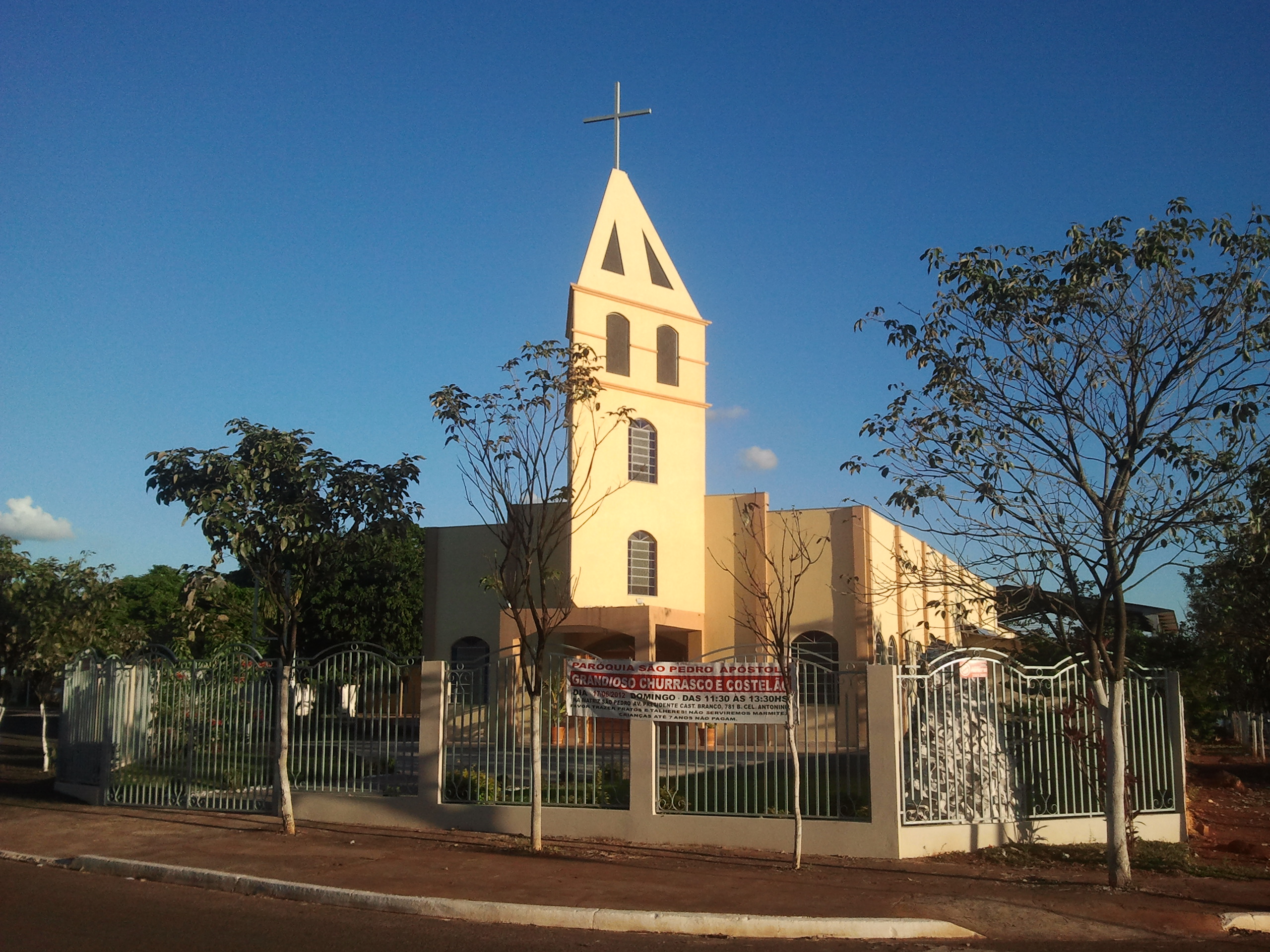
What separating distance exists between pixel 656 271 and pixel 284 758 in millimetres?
18777

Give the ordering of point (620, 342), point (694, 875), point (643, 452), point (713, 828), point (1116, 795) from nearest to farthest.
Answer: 1. point (1116, 795)
2. point (694, 875)
3. point (713, 828)
4. point (620, 342)
5. point (643, 452)

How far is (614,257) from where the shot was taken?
27.9 metres

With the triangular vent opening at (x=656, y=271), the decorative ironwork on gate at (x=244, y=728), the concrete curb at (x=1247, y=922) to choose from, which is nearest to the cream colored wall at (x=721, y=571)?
the triangular vent opening at (x=656, y=271)

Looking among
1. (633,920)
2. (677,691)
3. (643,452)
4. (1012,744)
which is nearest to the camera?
(633,920)

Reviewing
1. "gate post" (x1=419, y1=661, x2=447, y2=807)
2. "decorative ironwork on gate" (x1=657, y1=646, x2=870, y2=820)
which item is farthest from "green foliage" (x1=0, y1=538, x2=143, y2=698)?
"decorative ironwork on gate" (x1=657, y1=646, x2=870, y2=820)

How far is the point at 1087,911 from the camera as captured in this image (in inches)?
355

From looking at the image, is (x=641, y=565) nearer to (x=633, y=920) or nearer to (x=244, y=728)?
(x=244, y=728)

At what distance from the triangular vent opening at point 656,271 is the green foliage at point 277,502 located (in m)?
16.1

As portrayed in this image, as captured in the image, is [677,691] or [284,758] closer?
[677,691]

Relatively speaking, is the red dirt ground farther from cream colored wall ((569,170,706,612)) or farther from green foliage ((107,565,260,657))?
cream colored wall ((569,170,706,612))

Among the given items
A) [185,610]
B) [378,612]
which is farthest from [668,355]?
[185,610]

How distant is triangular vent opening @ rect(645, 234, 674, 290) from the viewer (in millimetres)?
28500

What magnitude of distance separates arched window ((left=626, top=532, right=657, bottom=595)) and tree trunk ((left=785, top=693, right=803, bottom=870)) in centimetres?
1470

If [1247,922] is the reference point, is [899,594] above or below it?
above
